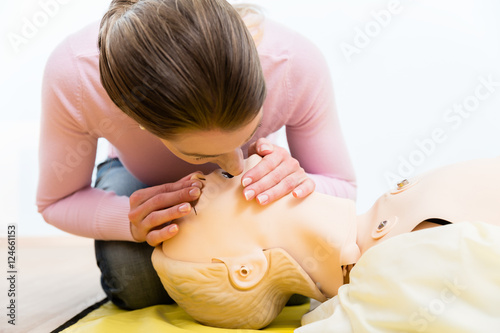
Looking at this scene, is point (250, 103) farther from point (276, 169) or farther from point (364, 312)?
point (364, 312)

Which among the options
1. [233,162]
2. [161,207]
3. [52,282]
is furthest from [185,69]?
[52,282]

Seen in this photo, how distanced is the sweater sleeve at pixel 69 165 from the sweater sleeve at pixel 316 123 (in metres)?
0.47

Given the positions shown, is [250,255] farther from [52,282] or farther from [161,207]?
[52,282]

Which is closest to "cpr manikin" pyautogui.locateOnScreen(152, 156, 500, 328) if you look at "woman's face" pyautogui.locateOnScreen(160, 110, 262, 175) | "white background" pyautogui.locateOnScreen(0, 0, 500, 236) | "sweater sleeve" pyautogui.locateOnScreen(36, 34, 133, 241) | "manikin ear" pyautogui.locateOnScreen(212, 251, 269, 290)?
"manikin ear" pyautogui.locateOnScreen(212, 251, 269, 290)

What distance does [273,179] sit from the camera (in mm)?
1015

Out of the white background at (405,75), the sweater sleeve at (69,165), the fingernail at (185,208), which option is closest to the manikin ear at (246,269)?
the fingernail at (185,208)

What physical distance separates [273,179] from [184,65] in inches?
13.9

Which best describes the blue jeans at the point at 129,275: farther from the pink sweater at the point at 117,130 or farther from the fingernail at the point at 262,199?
the fingernail at the point at 262,199

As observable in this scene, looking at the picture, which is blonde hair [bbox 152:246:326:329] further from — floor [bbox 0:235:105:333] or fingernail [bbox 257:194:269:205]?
floor [bbox 0:235:105:333]

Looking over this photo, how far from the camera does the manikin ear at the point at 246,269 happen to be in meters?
0.94

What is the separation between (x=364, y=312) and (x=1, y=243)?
1.74m

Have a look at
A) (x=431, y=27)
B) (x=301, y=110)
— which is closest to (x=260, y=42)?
(x=301, y=110)

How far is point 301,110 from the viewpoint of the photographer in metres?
1.28

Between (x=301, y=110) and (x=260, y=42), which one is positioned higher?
(x=260, y=42)
